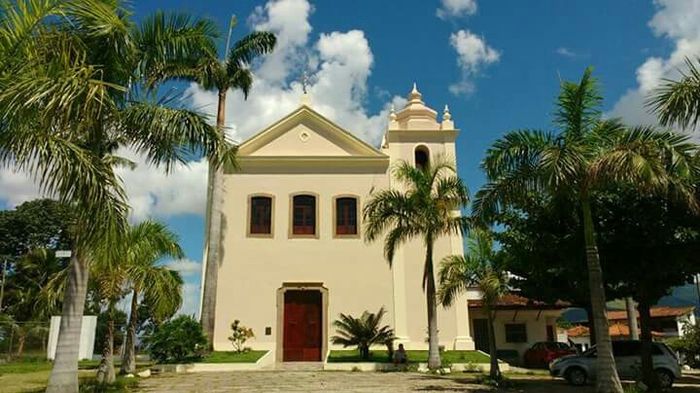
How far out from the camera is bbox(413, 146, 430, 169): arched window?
933 inches

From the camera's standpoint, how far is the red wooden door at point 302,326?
21.2 meters

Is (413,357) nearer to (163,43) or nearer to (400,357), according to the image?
(400,357)

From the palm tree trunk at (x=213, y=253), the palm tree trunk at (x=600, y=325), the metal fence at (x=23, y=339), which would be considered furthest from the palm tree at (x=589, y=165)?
the metal fence at (x=23, y=339)

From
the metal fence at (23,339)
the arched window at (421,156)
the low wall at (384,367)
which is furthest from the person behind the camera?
the arched window at (421,156)

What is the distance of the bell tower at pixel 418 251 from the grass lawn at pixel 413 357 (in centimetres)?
137

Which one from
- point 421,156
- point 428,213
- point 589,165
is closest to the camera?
point 589,165

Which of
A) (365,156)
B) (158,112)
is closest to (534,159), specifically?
(158,112)

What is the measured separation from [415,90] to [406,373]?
1322 cm

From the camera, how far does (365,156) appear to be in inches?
911

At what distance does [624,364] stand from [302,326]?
11.0m

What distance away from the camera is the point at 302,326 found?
21.5 meters

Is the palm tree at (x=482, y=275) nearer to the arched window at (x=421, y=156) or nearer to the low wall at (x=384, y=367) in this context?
the low wall at (x=384, y=367)

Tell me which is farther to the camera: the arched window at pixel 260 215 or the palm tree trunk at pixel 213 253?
the arched window at pixel 260 215

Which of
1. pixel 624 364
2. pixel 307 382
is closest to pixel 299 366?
pixel 307 382
